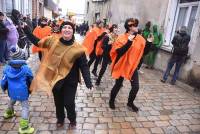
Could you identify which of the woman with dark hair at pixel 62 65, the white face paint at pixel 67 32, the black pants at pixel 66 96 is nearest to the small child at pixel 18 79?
the woman with dark hair at pixel 62 65

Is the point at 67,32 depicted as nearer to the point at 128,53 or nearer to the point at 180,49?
the point at 128,53

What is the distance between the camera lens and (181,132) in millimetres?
4195

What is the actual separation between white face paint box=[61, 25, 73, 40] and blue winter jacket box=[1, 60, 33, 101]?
29.3 inches

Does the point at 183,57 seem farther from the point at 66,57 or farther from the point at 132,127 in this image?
the point at 66,57

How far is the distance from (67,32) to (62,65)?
49cm

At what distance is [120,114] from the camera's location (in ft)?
15.4

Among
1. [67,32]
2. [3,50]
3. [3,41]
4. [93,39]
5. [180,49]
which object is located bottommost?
[3,50]

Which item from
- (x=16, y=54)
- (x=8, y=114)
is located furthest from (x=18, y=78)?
(x=8, y=114)

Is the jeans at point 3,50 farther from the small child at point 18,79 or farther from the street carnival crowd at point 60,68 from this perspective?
the small child at point 18,79

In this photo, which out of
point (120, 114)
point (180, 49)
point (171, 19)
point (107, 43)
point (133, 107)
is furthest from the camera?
point (171, 19)

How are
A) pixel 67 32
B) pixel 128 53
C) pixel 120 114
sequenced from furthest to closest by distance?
pixel 120 114 → pixel 128 53 → pixel 67 32

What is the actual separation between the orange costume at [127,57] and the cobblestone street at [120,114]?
862mm

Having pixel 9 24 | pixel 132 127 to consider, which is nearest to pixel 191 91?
pixel 132 127

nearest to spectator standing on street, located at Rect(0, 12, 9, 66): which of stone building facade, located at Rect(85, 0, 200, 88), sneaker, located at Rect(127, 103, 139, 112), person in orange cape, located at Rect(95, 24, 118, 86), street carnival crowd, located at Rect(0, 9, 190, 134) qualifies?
person in orange cape, located at Rect(95, 24, 118, 86)
